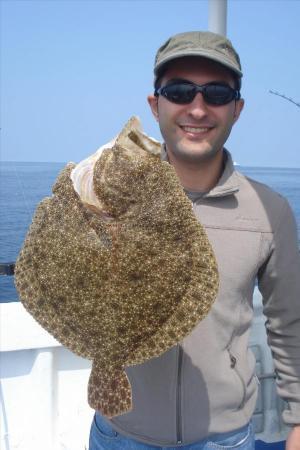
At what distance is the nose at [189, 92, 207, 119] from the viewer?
89.2 inches

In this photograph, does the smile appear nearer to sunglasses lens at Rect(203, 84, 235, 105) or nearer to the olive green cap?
sunglasses lens at Rect(203, 84, 235, 105)

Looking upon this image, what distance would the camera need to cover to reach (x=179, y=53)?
7.58 feet

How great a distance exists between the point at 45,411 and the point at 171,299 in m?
2.69

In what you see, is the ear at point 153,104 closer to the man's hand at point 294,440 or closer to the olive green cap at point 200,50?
the olive green cap at point 200,50

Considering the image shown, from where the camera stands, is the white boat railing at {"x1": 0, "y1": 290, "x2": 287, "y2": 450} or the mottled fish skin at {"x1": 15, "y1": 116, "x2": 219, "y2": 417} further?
the white boat railing at {"x1": 0, "y1": 290, "x2": 287, "y2": 450}

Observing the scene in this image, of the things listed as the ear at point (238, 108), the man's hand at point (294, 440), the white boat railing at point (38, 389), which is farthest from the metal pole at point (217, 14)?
the man's hand at point (294, 440)

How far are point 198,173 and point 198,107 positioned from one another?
40 centimetres

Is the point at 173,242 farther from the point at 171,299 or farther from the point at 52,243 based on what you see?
the point at 52,243

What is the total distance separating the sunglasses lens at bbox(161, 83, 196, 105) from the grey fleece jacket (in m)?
0.50

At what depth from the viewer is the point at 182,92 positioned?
2.28 m

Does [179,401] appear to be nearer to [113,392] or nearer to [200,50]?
[113,392]

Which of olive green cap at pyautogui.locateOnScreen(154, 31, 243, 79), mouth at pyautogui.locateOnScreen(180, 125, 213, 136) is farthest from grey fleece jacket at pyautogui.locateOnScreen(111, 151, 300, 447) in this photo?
olive green cap at pyautogui.locateOnScreen(154, 31, 243, 79)

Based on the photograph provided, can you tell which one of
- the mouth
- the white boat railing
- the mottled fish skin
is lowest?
the white boat railing

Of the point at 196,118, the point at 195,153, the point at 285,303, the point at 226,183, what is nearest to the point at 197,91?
the point at 196,118
